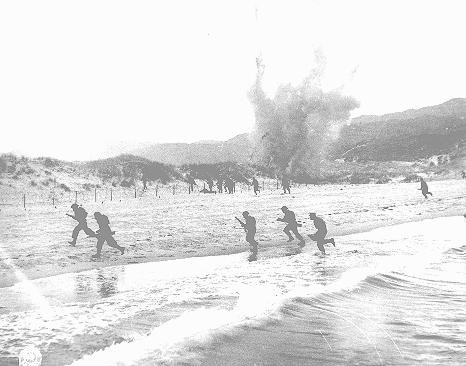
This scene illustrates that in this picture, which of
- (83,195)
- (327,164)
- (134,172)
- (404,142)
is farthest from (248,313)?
(404,142)

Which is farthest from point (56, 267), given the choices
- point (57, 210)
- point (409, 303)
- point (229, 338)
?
point (57, 210)

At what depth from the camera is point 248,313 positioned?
8367 millimetres

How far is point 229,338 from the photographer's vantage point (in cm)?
710

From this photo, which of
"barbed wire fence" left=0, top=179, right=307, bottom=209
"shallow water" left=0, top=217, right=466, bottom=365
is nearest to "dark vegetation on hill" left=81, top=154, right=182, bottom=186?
"barbed wire fence" left=0, top=179, right=307, bottom=209

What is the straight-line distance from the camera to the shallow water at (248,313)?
21.3 feet

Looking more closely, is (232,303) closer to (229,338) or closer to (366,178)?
(229,338)

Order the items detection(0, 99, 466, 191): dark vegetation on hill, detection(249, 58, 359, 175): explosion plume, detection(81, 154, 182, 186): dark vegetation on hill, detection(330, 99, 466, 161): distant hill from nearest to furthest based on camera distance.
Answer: detection(0, 99, 466, 191): dark vegetation on hill
detection(81, 154, 182, 186): dark vegetation on hill
detection(249, 58, 359, 175): explosion plume
detection(330, 99, 466, 161): distant hill

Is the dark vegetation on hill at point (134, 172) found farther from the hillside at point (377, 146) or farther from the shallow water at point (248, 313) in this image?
the shallow water at point (248, 313)

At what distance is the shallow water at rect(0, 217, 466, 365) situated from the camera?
6.48 metres

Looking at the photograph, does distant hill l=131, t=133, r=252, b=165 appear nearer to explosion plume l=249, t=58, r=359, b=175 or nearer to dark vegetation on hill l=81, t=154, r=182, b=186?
explosion plume l=249, t=58, r=359, b=175

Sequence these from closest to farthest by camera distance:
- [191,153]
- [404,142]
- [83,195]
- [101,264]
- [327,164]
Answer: [101,264] → [83,195] → [327,164] → [404,142] → [191,153]

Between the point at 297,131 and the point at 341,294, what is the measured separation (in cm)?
5186

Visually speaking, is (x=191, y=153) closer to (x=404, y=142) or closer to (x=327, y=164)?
(x=327, y=164)

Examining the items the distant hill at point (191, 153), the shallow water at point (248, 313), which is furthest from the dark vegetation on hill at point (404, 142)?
the shallow water at point (248, 313)
